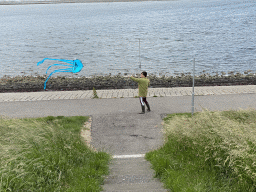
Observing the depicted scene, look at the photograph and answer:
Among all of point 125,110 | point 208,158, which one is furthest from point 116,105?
point 208,158

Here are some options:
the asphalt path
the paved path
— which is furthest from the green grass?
the asphalt path

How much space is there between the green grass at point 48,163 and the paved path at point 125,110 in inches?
21.2

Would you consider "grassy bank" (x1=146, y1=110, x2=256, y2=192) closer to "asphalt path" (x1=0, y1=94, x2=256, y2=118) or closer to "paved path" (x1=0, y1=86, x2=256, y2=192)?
"paved path" (x1=0, y1=86, x2=256, y2=192)

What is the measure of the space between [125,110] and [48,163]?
7252 mm

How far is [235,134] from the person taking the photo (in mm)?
4914

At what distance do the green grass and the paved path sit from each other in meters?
0.54

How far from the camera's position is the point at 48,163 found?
4500 mm

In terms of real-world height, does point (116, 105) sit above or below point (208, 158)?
below

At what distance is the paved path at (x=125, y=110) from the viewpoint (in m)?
7.39

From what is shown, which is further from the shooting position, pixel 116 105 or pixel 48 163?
pixel 116 105

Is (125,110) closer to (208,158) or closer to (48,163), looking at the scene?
(208,158)

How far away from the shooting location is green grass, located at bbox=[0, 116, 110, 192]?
383 cm

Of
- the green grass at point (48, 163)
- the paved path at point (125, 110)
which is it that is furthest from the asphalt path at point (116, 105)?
the green grass at point (48, 163)

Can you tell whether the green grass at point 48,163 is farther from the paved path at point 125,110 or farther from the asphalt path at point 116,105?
the asphalt path at point 116,105
